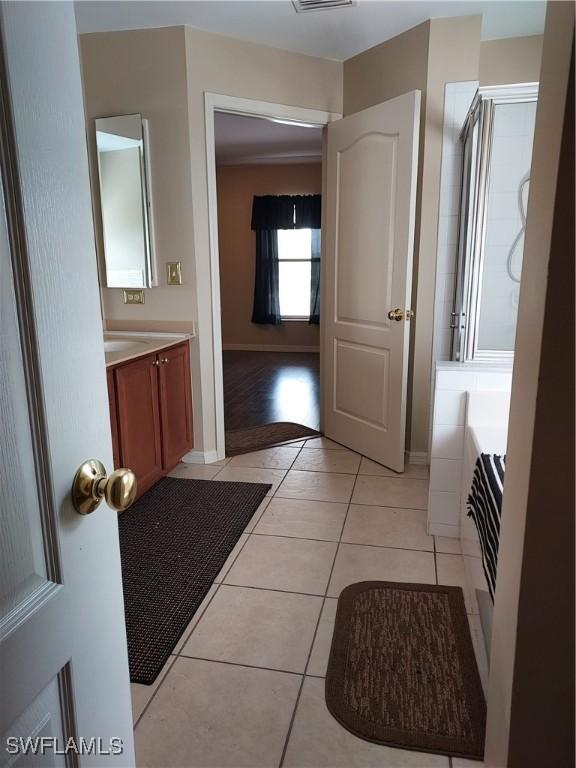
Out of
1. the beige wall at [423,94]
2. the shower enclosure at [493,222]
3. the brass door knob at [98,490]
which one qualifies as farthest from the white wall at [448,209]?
the brass door knob at [98,490]

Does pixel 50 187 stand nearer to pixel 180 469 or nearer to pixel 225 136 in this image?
pixel 180 469

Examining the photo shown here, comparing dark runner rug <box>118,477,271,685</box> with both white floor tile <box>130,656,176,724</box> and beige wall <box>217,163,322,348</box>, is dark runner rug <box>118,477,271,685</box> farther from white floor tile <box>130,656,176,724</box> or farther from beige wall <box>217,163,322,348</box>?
beige wall <box>217,163,322,348</box>

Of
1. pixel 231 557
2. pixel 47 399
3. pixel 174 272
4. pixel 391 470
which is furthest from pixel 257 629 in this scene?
pixel 174 272

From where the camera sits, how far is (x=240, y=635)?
1872mm

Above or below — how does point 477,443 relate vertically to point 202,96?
below

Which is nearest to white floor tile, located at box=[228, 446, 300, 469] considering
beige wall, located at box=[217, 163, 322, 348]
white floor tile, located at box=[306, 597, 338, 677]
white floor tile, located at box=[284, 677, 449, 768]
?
white floor tile, located at box=[306, 597, 338, 677]

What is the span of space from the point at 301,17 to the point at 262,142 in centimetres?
350

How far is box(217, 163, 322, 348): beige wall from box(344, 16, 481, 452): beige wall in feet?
13.2

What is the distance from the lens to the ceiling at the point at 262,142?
537 centimetres

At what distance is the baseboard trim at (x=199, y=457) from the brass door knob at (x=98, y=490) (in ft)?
9.33

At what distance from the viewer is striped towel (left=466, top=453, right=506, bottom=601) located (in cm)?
157

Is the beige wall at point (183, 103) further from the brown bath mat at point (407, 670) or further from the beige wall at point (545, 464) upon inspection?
the beige wall at point (545, 464)

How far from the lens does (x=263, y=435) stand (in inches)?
161

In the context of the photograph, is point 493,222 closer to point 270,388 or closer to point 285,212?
point 270,388
